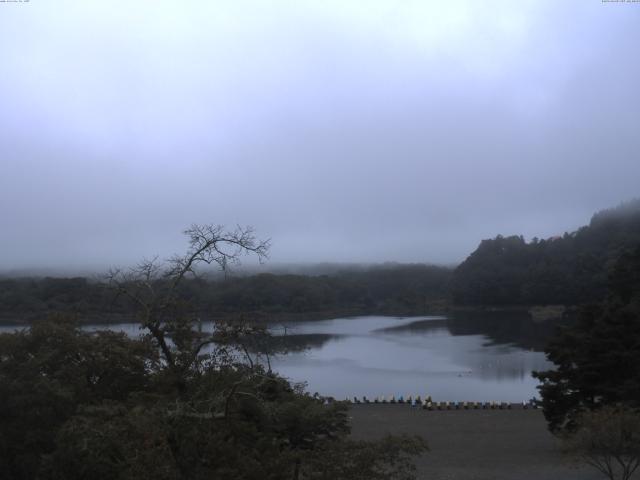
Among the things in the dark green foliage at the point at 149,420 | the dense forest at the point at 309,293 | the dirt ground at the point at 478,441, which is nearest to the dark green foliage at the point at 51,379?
the dark green foliage at the point at 149,420

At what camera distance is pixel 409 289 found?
101 meters

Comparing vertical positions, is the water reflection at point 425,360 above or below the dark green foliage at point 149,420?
below

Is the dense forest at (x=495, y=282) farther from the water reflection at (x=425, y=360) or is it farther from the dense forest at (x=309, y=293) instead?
the water reflection at (x=425, y=360)

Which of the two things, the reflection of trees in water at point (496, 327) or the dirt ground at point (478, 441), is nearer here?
the dirt ground at point (478, 441)

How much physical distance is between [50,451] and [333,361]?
106 feet

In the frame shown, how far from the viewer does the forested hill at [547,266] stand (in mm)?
72688

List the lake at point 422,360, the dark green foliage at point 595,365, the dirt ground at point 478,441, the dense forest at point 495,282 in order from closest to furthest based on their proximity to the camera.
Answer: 1. the dirt ground at point 478,441
2. the dark green foliage at point 595,365
3. the lake at point 422,360
4. the dense forest at point 495,282

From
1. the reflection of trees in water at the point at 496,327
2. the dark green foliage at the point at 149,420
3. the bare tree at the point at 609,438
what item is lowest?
the reflection of trees in water at the point at 496,327

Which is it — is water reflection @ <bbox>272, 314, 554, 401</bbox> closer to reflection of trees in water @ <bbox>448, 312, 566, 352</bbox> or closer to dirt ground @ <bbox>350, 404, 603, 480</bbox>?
reflection of trees in water @ <bbox>448, 312, 566, 352</bbox>

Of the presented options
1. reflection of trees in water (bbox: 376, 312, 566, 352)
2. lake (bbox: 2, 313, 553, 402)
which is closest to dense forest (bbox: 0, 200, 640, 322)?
reflection of trees in water (bbox: 376, 312, 566, 352)

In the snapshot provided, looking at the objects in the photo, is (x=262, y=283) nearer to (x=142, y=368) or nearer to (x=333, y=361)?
(x=333, y=361)

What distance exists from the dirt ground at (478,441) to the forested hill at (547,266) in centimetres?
5181

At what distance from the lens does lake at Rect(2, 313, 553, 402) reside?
29609 millimetres

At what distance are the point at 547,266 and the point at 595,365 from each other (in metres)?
69.8
